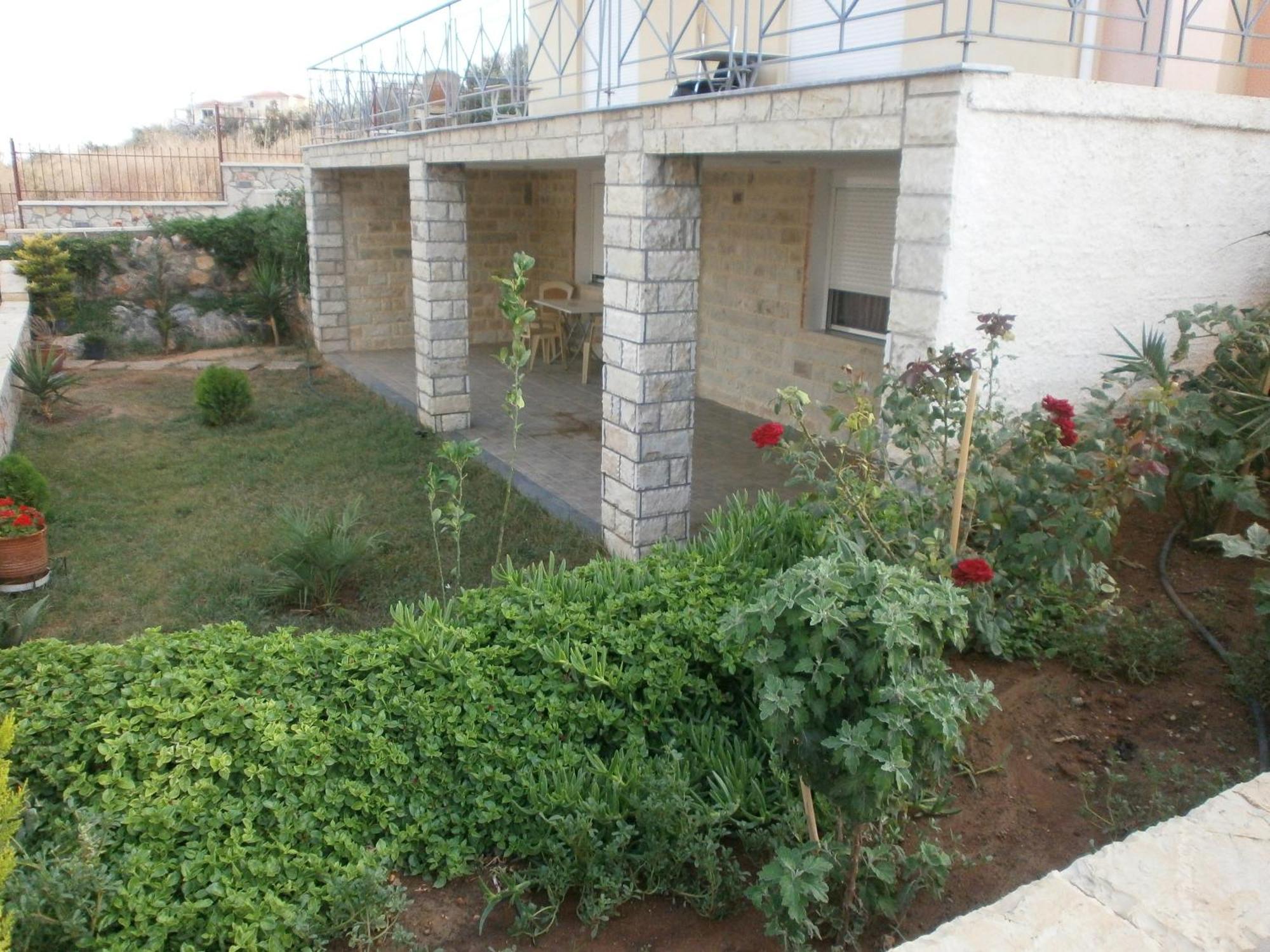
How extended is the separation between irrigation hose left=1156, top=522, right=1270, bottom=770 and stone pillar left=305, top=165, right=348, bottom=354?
1211 centimetres

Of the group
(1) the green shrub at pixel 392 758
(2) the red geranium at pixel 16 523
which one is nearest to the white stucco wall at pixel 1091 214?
(1) the green shrub at pixel 392 758

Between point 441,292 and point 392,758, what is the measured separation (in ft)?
24.1

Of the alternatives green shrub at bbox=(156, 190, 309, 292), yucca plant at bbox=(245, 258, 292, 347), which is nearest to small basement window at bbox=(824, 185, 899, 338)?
green shrub at bbox=(156, 190, 309, 292)

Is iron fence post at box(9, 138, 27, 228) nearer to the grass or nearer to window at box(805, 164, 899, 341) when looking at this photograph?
the grass

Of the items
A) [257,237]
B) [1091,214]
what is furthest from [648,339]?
[257,237]

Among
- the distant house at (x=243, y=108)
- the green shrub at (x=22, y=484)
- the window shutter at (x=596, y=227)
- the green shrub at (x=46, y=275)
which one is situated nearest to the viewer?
the green shrub at (x=22, y=484)

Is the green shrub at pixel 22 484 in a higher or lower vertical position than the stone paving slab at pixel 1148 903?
lower

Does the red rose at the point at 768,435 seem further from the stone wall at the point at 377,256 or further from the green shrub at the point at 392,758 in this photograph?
the stone wall at the point at 377,256

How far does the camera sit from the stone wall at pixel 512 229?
15.4 meters

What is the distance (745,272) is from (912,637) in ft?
27.2

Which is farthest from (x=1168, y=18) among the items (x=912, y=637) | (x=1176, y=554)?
(x=912, y=637)

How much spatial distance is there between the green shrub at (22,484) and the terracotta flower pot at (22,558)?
599 millimetres

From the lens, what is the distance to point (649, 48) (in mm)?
9328

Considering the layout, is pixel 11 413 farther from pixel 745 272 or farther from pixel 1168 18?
pixel 1168 18
